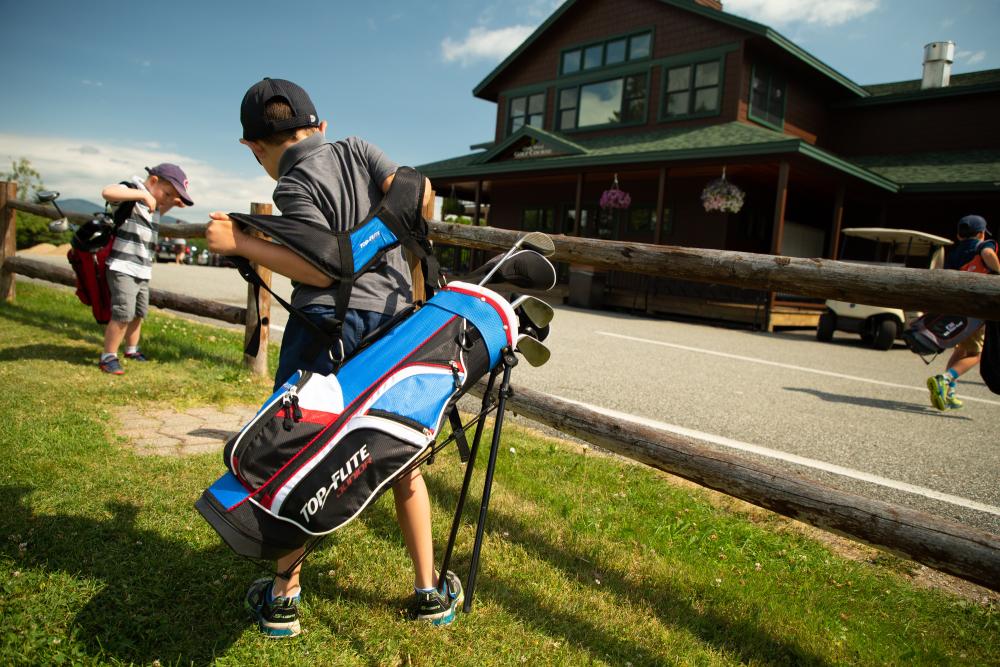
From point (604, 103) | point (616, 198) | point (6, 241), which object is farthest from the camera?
point (604, 103)

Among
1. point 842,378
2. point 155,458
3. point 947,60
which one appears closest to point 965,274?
point 155,458

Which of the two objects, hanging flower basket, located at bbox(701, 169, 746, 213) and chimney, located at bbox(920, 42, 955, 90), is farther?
chimney, located at bbox(920, 42, 955, 90)

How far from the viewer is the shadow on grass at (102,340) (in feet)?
19.1

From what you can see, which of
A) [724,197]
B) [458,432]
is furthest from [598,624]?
[724,197]

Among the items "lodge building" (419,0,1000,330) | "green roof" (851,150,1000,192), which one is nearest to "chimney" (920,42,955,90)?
"lodge building" (419,0,1000,330)

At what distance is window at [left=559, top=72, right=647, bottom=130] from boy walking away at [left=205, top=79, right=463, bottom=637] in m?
20.0

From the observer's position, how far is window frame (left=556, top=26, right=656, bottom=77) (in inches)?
793

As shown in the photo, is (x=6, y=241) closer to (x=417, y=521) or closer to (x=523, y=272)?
(x=417, y=521)

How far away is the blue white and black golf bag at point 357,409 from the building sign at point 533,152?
730 inches

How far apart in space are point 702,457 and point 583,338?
734 centimetres

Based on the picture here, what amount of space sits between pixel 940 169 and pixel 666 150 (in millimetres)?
8138

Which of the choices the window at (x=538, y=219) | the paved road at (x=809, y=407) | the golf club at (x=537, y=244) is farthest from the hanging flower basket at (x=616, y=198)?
the golf club at (x=537, y=244)

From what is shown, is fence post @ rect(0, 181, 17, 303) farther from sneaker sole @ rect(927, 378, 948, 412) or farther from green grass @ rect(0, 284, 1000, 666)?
sneaker sole @ rect(927, 378, 948, 412)

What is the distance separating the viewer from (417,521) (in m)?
2.16
